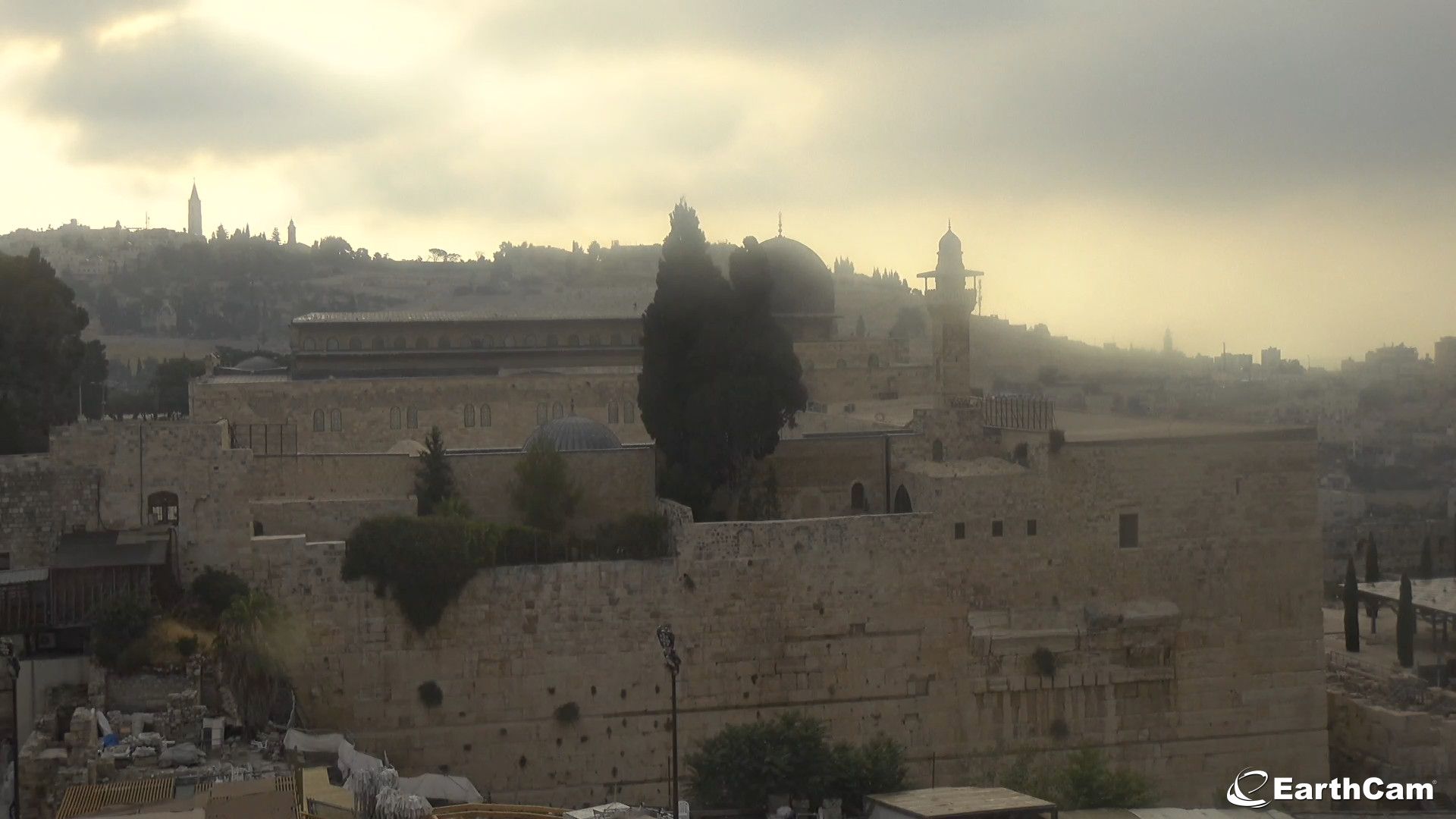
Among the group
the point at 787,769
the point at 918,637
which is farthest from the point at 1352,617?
the point at 787,769

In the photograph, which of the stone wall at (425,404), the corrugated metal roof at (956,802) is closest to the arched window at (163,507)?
the stone wall at (425,404)

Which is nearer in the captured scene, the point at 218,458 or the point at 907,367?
the point at 218,458

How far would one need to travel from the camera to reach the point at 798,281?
44000 millimetres

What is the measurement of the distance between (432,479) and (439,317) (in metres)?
13.5

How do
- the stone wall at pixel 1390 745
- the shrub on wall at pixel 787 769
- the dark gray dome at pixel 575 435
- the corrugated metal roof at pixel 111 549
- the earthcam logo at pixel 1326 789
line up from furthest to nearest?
the stone wall at pixel 1390 745
the dark gray dome at pixel 575 435
the earthcam logo at pixel 1326 789
the corrugated metal roof at pixel 111 549
the shrub on wall at pixel 787 769

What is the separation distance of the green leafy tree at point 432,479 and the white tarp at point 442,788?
13.8ft

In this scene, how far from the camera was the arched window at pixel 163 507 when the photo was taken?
2284 centimetres

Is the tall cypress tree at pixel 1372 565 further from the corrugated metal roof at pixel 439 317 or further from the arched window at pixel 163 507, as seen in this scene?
the arched window at pixel 163 507

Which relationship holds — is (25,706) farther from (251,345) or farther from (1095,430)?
(251,345)

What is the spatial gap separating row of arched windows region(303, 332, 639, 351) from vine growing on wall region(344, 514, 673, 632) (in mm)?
14137

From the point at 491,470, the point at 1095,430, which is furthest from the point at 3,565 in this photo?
the point at 1095,430

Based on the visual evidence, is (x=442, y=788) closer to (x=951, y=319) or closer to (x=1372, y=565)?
(x=951, y=319)

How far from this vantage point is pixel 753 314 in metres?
26.7

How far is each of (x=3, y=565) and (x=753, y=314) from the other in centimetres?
1142
